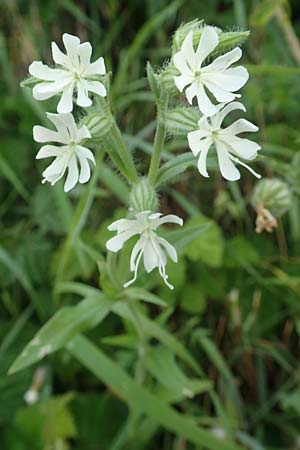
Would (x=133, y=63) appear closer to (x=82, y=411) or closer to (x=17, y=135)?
(x=17, y=135)

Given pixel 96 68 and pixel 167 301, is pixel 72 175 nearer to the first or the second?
pixel 96 68

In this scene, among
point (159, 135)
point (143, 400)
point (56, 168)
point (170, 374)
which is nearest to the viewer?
point (56, 168)

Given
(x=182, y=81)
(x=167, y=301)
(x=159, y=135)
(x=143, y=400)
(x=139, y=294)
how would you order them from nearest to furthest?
(x=182, y=81), (x=159, y=135), (x=139, y=294), (x=143, y=400), (x=167, y=301)

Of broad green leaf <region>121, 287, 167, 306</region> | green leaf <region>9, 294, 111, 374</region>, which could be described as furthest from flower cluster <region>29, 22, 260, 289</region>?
green leaf <region>9, 294, 111, 374</region>

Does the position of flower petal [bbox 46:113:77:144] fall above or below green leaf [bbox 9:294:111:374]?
above

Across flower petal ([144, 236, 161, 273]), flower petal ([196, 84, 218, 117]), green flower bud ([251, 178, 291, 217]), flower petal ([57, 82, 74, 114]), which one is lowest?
green flower bud ([251, 178, 291, 217])

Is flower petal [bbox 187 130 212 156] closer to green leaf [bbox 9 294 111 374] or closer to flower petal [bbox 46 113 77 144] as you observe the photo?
flower petal [bbox 46 113 77 144]

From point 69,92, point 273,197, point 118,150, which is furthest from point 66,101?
point 273,197
